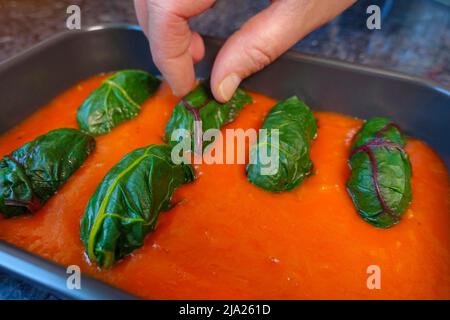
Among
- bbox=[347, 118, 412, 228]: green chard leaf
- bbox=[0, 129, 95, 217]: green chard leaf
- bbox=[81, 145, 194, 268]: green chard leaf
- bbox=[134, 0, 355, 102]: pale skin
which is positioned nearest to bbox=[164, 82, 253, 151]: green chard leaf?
bbox=[134, 0, 355, 102]: pale skin

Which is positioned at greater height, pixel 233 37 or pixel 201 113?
pixel 233 37

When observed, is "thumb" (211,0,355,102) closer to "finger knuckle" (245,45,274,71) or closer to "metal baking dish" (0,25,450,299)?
"finger knuckle" (245,45,274,71)

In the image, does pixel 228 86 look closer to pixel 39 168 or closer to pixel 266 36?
pixel 266 36

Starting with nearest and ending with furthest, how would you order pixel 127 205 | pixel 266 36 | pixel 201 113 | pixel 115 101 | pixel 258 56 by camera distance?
pixel 127 205 < pixel 266 36 < pixel 258 56 < pixel 201 113 < pixel 115 101

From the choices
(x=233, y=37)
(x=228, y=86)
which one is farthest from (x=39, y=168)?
(x=233, y=37)

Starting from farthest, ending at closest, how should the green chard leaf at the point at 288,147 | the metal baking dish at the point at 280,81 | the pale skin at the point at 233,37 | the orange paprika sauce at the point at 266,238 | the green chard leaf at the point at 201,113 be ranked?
the green chard leaf at the point at 201,113, the metal baking dish at the point at 280,81, the green chard leaf at the point at 288,147, the pale skin at the point at 233,37, the orange paprika sauce at the point at 266,238

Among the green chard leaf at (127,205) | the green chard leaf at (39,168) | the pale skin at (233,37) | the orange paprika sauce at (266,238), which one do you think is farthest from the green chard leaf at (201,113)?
the green chard leaf at (39,168)

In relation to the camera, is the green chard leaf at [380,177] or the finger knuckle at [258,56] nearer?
the green chard leaf at [380,177]

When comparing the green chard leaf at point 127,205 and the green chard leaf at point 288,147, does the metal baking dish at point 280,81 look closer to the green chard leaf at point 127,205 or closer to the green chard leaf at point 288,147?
the green chard leaf at point 288,147
